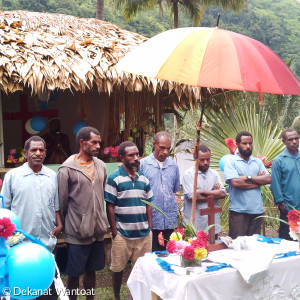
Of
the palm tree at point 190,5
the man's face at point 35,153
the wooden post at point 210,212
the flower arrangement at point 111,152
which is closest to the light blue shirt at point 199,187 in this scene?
the wooden post at point 210,212

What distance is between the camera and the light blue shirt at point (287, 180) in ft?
18.0

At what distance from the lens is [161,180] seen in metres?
5.25

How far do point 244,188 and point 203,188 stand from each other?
0.47 metres

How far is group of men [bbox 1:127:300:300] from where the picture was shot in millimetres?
4352

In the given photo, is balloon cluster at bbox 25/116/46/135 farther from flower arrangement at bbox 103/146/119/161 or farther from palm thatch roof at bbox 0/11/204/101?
flower arrangement at bbox 103/146/119/161

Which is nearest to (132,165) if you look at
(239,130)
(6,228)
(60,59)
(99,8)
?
(6,228)

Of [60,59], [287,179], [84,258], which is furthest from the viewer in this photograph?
[60,59]

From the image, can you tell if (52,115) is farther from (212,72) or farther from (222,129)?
(212,72)

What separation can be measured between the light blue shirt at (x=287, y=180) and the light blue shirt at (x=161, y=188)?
47.6 inches

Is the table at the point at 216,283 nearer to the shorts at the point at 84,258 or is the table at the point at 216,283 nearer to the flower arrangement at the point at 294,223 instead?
the flower arrangement at the point at 294,223

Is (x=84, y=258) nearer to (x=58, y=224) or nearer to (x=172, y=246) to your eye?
(x=58, y=224)

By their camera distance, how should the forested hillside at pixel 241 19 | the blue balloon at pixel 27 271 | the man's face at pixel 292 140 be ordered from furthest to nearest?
the forested hillside at pixel 241 19
the man's face at pixel 292 140
the blue balloon at pixel 27 271

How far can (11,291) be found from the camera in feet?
10.6

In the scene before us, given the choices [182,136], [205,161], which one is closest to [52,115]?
[182,136]
